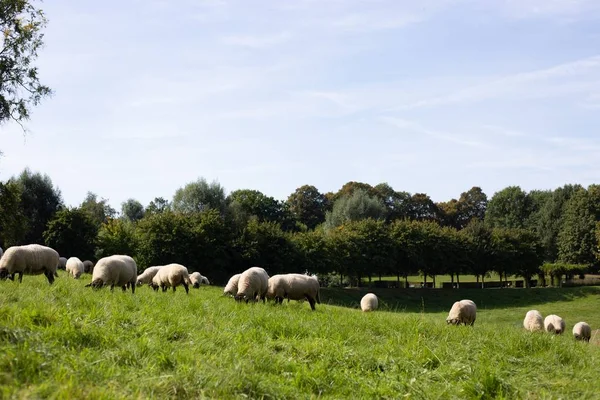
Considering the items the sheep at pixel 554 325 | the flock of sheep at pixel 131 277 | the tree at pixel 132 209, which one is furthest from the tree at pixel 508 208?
the flock of sheep at pixel 131 277

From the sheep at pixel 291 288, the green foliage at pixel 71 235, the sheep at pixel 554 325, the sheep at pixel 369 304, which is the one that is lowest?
the sheep at pixel 554 325

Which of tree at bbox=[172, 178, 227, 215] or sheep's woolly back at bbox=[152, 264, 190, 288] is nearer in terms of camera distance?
sheep's woolly back at bbox=[152, 264, 190, 288]

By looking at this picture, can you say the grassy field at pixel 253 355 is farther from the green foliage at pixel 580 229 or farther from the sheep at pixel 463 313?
the green foliage at pixel 580 229

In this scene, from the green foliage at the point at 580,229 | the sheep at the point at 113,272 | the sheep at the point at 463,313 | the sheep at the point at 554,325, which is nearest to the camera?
the sheep at the point at 113,272

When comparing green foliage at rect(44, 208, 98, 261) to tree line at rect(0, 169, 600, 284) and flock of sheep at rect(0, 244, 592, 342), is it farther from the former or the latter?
flock of sheep at rect(0, 244, 592, 342)

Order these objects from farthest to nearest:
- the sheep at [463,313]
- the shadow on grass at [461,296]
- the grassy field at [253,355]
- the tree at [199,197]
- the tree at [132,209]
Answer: the tree at [132,209] < the tree at [199,197] < the shadow on grass at [461,296] < the sheep at [463,313] < the grassy field at [253,355]

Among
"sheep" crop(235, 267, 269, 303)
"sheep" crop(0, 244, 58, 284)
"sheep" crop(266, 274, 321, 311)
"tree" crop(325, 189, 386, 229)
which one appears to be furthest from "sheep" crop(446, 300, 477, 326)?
"tree" crop(325, 189, 386, 229)

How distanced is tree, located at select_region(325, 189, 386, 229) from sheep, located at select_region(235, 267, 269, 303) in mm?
75353

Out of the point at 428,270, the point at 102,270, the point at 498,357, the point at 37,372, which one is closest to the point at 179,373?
the point at 37,372

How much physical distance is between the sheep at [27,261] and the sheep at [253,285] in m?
6.91

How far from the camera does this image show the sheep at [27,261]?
20844 millimetres

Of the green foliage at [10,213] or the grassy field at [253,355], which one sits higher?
the green foliage at [10,213]

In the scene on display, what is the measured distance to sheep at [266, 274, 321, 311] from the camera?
906 inches

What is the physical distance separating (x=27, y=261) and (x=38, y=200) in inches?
2174
